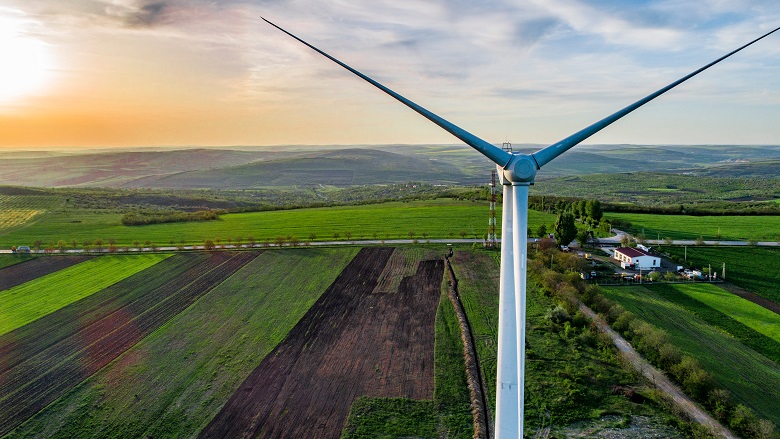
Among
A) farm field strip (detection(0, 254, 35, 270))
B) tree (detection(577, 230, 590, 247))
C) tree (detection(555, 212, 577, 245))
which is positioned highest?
tree (detection(555, 212, 577, 245))

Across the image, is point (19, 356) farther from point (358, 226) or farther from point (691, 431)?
point (358, 226)

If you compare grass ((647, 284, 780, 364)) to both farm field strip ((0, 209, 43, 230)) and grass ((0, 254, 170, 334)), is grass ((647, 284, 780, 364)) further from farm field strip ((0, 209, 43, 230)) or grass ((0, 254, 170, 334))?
farm field strip ((0, 209, 43, 230))

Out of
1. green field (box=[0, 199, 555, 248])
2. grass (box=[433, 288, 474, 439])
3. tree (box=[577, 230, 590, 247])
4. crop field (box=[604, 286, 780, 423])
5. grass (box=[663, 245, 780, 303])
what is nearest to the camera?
grass (box=[433, 288, 474, 439])

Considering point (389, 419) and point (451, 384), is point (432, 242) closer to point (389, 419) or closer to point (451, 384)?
point (451, 384)

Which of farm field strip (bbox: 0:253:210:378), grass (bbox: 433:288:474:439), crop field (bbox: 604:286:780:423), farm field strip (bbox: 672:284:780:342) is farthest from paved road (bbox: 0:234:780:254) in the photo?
grass (bbox: 433:288:474:439)

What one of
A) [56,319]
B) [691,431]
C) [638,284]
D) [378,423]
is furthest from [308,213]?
[691,431]

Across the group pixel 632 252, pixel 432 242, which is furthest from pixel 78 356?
pixel 632 252
